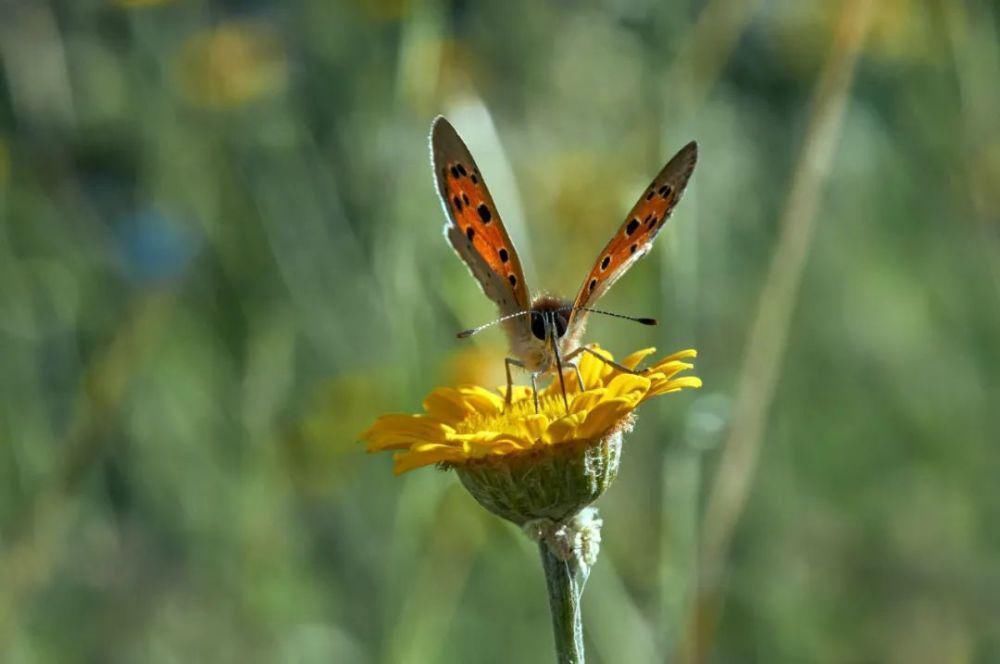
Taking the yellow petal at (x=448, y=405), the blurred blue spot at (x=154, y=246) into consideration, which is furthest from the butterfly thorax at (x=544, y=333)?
the blurred blue spot at (x=154, y=246)

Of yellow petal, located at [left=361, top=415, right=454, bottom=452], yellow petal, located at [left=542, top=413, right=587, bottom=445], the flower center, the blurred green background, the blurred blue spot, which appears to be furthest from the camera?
the blurred blue spot

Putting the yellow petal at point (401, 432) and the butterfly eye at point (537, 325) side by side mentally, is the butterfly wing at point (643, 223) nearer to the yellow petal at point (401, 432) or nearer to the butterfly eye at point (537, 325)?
the butterfly eye at point (537, 325)

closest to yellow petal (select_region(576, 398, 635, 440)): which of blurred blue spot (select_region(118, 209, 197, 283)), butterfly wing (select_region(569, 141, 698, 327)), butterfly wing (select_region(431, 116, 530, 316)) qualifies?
butterfly wing (select_region(569, 141, 698, 327))

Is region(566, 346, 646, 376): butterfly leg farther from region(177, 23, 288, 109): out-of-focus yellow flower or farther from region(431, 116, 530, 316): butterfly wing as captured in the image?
region(177, 23, 288, 109): out-of-focus yellow flower

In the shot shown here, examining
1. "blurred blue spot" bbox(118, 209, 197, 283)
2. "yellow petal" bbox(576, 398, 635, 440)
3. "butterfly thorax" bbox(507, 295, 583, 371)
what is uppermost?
"blurred blue spot" bbox(118, 209, 197, 283)

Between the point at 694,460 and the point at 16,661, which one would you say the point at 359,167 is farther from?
the point at 694,460

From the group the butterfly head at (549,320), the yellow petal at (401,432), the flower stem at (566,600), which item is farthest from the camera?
the butterfly head at (549,320)
